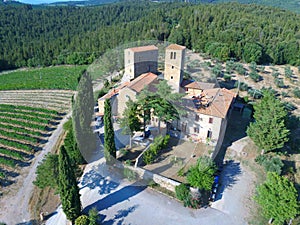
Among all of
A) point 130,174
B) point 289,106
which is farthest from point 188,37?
point 130,174

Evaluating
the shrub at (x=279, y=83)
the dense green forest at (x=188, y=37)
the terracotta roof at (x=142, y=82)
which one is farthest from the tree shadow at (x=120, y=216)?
the dense green forest at (x=188, y=37)

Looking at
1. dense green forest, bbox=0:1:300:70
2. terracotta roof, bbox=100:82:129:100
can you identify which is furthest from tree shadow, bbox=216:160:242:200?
dense green forest, bbox=0:1:300:70

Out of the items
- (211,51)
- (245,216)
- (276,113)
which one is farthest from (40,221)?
(211,51)

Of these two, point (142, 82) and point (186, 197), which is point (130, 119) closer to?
point (142, 82)

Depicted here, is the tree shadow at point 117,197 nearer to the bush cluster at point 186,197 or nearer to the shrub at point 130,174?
the shrub at point 130,174

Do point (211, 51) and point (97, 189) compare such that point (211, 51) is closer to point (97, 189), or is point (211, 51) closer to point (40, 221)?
point (97, 189)

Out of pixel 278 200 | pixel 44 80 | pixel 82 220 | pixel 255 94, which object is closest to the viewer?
pixel 278 200
